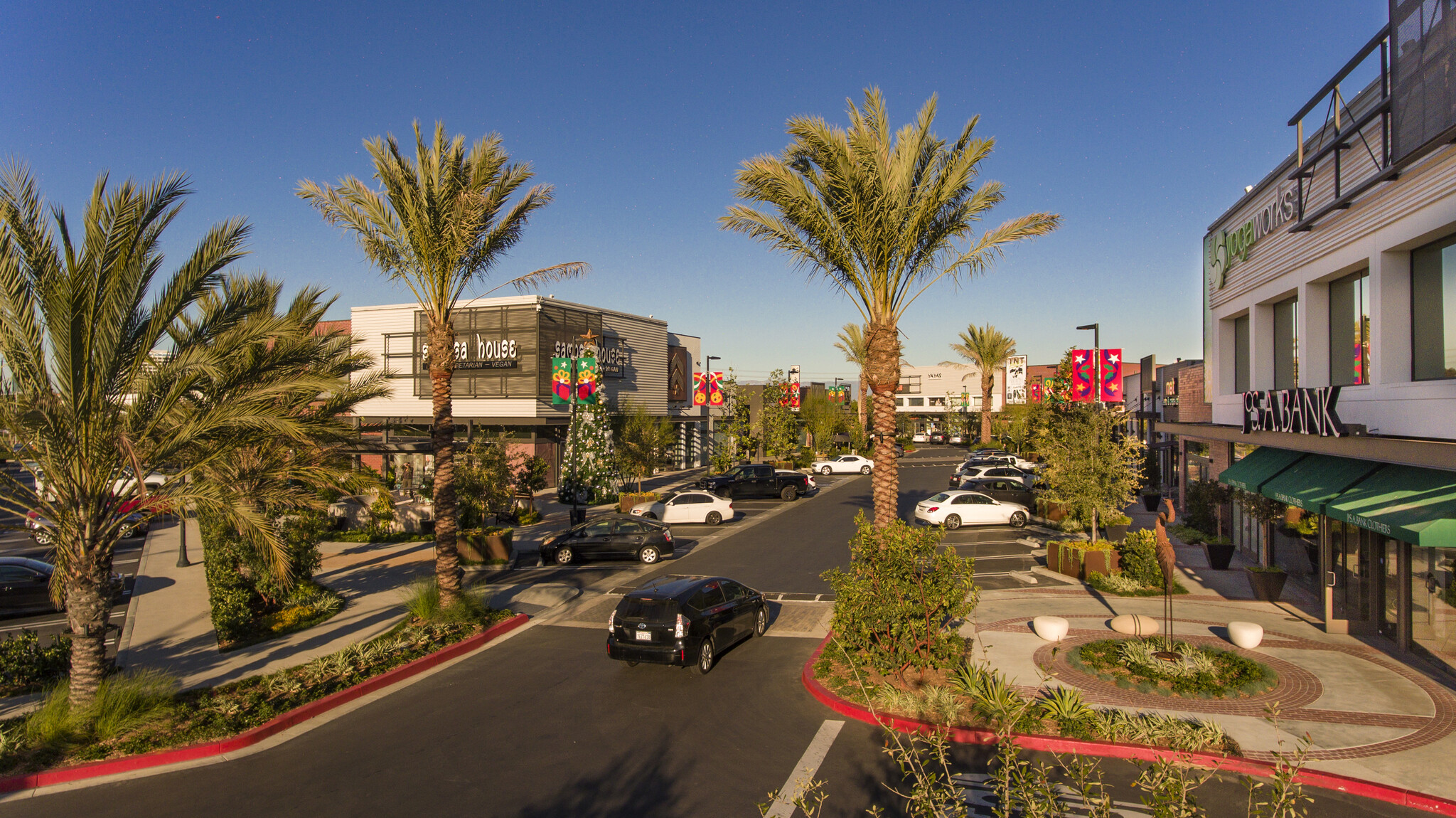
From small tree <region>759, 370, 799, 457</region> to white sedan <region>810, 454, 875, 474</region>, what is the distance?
8.35ft

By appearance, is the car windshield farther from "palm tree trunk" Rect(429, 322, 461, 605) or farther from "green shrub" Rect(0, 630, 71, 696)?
"green shrub" Rect(0, 630, 71, 696)

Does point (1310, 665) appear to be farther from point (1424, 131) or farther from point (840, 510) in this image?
point (840, 510)

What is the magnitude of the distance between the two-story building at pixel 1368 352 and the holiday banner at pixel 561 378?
2848 centimetres

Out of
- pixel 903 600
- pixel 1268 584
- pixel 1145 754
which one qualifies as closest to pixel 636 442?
pixel 1268 584

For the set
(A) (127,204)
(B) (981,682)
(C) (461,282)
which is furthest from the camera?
(C) (461,282)

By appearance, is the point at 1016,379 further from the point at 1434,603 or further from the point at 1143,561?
the point at 1434,603

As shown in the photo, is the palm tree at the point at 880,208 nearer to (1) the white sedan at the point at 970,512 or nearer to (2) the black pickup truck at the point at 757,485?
(1) the white sedan at the point at 970,512

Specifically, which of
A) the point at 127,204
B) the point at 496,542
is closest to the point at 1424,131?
the point at 127,204

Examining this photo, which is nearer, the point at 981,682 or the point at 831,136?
the point at 981,682

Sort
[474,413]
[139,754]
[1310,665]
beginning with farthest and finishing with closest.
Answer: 1. [474,413]
2. [1310,665]
3. [139,754]

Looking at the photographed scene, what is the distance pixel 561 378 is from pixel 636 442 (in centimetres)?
604

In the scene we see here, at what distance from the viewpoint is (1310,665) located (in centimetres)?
1215

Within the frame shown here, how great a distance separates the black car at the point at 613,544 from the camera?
2295 cm

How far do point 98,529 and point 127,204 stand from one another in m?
4.20
